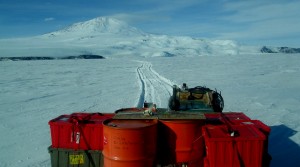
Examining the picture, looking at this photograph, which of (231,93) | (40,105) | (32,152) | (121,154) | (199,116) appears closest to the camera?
(121,154)

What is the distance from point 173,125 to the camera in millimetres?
4438

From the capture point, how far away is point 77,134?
16.1 feet

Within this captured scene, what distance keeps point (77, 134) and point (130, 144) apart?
1118 mm

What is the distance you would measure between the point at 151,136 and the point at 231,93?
10.3 meters

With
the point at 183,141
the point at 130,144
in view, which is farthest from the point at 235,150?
the point at 130,144

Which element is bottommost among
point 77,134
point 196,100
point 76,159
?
point 76,159

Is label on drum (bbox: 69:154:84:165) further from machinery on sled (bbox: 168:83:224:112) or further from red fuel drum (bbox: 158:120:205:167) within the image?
machinery on sled (bbox: 168:83:224:112)

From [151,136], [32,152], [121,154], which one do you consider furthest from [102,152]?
[32,152]

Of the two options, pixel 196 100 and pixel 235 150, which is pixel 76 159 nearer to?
pixel 235 150

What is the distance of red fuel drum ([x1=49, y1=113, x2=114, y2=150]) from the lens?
4.86 m

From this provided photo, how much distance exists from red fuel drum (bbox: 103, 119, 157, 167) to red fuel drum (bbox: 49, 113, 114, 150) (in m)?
0.53

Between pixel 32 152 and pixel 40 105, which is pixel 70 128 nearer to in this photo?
pixel 32 152

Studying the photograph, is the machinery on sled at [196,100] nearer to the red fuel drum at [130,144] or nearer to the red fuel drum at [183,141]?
the red fuel drum at [183,141]

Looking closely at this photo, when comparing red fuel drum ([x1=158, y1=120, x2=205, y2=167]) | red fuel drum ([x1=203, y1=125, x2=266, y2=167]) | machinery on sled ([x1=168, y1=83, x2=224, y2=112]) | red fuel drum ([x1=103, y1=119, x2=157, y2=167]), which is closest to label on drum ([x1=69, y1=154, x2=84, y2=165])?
red fuel drum ([x1=103, y1=119, x2=157, y2=167])
